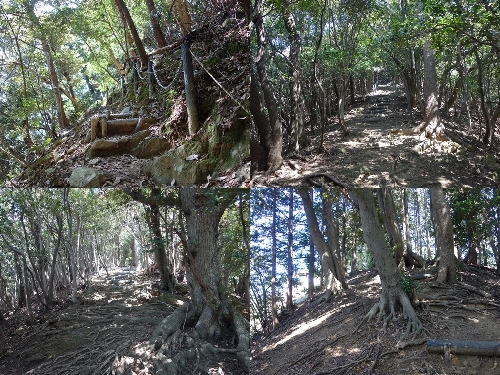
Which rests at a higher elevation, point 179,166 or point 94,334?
point 179,166

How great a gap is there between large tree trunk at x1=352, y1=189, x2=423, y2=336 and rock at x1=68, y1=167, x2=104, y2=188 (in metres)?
2.34

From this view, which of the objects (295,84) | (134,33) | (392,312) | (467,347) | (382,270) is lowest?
(467,347)

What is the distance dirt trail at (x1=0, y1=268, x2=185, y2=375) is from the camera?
2400mm

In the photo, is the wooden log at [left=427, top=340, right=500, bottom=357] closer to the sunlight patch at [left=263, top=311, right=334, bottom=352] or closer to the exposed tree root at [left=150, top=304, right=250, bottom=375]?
the sunlight patch at [left=263, top=311, right=334, bottom=352]

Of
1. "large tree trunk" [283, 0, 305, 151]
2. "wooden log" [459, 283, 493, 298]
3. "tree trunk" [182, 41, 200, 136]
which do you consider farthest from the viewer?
"large tree trunk" [283, 0, 305, 151]

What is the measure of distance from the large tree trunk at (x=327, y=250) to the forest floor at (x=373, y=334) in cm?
10

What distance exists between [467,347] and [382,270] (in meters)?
0.85

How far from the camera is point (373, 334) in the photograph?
2852mm

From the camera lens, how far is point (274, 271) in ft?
10.8

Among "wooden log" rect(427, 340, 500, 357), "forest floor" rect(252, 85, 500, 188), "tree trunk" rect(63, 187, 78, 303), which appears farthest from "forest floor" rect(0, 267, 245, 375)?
"wooden log" rect(427, 340, 500, 357)

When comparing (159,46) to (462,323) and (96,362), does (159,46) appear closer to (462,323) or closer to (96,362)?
(96,362)

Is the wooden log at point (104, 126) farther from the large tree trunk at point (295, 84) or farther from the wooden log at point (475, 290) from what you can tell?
the wooden log at point (475, 290)

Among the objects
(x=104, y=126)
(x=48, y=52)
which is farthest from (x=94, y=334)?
(x=48, y=52)

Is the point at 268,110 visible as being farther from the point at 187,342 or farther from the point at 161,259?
the point at 187,342
